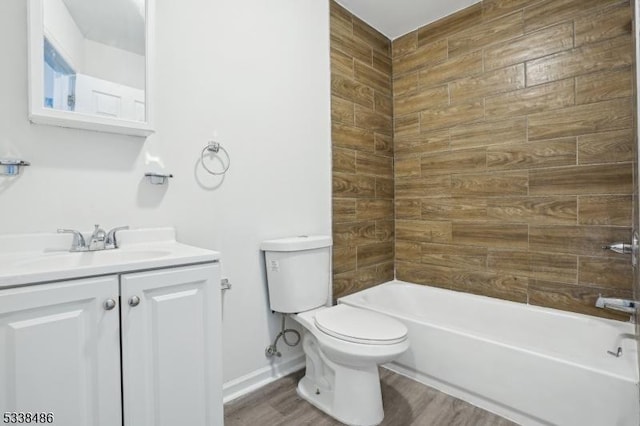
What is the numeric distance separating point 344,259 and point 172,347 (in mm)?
1427

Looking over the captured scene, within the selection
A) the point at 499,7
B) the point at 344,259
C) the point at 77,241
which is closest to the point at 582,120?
the point at 499,7

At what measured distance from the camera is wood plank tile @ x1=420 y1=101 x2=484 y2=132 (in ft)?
7.29

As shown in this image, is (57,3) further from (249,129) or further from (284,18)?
(284,18)

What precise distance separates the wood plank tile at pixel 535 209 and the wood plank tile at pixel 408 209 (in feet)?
1.74

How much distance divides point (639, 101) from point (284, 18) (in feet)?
5.98

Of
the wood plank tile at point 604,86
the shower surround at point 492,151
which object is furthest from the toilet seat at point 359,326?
the wood plank tile at point 604,86

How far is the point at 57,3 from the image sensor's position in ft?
3.86

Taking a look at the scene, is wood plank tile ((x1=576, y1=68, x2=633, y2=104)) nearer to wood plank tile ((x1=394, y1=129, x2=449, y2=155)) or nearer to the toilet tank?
wood plank tile ((x1=394, y1=129, x2=449, y2=155))

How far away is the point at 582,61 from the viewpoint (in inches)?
71.3

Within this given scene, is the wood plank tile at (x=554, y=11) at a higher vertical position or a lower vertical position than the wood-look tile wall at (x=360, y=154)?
higher

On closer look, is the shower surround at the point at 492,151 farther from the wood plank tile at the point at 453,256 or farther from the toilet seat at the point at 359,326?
the toilet seat at the point at 359,326

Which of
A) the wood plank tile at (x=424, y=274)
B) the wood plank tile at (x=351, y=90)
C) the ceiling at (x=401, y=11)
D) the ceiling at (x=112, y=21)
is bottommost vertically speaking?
the wood plank tile at (x=424, y=274)

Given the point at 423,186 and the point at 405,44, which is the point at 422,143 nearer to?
the point at 423,186

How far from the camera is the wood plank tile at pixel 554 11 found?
5.90 feet
